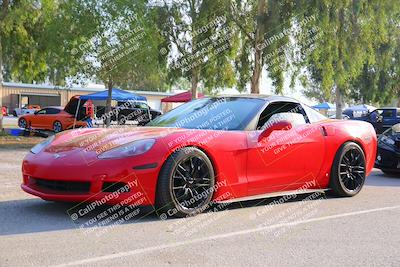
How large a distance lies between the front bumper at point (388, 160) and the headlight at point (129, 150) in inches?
244

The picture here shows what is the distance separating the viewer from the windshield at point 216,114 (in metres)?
6.25

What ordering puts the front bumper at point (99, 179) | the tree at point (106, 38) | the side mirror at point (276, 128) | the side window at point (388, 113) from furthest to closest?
the side window at point (388, 113)
the tree at point (106, 38)
the side mirror at point (276, 128)
the front bumper at point (99, 179)

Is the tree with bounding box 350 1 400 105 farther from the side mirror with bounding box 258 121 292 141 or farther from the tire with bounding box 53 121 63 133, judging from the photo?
the side mirror with bounding box 258 121 292 141

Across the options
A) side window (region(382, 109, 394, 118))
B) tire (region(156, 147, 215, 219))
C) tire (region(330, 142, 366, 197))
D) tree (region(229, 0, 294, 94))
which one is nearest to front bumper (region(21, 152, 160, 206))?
tire (region(156, 147, 215, 219))

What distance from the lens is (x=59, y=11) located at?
19.7 metres

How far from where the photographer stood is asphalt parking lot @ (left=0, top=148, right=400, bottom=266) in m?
4.16

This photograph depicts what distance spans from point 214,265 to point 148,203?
154 cm

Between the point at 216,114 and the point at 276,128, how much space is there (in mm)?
754

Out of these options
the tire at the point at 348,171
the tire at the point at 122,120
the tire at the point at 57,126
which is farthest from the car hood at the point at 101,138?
the tire at the point at 122,120

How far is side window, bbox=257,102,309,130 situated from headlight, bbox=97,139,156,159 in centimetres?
155

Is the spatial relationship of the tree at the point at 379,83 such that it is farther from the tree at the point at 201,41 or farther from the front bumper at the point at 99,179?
the front bumper at the point at 99,179

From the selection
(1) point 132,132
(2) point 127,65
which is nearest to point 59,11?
(2) point 127,65

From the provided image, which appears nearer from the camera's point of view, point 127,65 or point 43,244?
point 43,244

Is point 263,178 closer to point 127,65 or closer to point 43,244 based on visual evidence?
point 43,244
